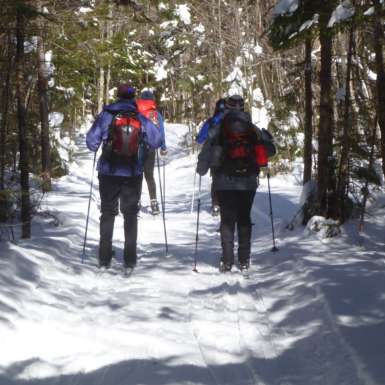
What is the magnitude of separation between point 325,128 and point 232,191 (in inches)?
94.7

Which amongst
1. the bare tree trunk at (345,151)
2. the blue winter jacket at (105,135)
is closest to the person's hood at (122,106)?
the blue winter jacket at (105,135)

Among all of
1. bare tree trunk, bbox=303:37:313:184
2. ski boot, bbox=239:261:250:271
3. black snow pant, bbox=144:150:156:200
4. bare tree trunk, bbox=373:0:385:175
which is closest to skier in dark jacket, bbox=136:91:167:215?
black snow pant, bbox=144:150:156:200

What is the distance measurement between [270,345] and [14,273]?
9.29 feet

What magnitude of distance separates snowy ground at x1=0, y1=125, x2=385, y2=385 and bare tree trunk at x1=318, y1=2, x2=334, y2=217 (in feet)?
2.03

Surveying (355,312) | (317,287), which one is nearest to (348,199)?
(317,287)

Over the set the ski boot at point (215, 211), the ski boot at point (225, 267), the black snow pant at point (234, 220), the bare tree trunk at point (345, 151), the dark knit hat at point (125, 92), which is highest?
the dark knit hat at point (125, 92)

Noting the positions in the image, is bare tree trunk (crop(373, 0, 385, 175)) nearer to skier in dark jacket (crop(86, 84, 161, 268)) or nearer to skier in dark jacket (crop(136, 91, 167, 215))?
skier in dark jacket (crop(86, 84, 161, 268))

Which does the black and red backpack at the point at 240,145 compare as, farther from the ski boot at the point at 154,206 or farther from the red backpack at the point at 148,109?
the ski boot at the point at 154,206

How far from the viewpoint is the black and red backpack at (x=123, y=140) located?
6898 millimetres

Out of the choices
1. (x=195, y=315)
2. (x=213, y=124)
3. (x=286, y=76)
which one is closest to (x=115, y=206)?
(x=213, y=124)

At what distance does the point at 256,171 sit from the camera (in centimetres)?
720

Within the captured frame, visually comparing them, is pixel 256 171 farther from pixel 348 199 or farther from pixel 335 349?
pixel 335 349

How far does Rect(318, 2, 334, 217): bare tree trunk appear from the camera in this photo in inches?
344

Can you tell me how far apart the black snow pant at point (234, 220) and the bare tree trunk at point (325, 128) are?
2.01m
